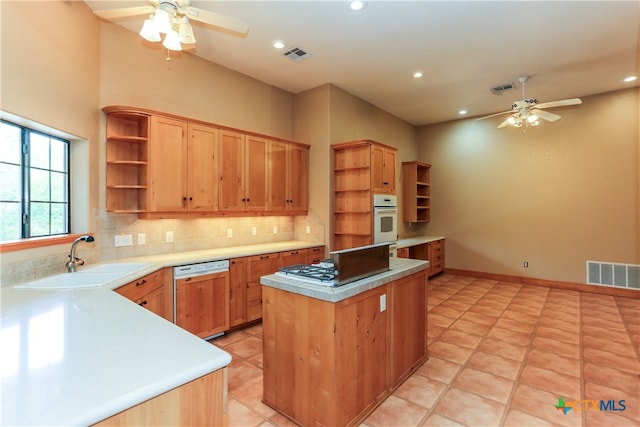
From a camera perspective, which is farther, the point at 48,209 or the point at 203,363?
the point at 48,209

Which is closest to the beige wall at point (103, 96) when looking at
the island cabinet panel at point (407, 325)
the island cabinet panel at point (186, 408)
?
the island cabinet panel at point (186, 408)

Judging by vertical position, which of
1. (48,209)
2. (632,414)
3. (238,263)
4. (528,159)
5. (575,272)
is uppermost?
(528,159)

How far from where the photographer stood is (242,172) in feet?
13.1

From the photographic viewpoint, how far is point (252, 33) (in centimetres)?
335

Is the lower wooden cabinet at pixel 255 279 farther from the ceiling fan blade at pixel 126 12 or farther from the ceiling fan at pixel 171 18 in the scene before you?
the ceiling fan blade at pixel 126 12

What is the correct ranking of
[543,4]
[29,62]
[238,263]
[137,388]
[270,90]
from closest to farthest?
[137,388], [29,62], [543,4], [238,263], [270,90]

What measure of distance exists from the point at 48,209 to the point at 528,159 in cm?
706

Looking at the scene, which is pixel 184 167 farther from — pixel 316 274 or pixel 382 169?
pixel 382 169

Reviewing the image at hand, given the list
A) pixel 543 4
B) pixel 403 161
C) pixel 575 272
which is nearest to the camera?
pixel 543 4

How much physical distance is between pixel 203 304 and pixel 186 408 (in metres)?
2.48

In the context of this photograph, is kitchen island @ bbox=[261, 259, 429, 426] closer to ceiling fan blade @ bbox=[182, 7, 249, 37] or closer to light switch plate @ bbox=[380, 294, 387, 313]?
light switch plate @ bbox=[380, 294, 387, 313]

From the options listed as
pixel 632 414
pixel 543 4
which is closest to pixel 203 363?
pixel 632 414

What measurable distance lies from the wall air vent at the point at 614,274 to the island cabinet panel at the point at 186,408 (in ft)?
21.2

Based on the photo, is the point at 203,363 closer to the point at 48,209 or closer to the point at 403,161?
the point at 48,209
